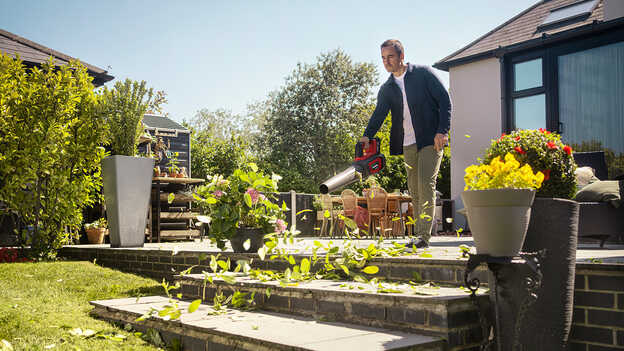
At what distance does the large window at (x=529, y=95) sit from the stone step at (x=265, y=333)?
26.0ft

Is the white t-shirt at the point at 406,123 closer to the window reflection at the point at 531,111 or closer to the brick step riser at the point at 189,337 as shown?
the brick step riser at the point at 189,337

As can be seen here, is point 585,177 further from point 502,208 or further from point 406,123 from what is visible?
point 502,208

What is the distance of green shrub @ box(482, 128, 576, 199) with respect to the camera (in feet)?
8.80

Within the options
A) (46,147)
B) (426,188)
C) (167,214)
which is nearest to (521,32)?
(167,214)

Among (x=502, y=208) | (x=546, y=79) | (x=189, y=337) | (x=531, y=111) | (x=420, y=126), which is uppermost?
(x=546, y=79)

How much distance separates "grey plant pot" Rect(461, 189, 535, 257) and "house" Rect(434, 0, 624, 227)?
289 inches

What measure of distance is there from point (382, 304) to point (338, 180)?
1602 mm

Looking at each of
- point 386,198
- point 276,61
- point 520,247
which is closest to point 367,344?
point 520,247

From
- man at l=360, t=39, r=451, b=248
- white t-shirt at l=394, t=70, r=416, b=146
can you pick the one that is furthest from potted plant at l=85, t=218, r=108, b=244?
white t-shirt at l=394, t=70, r=416, b=146

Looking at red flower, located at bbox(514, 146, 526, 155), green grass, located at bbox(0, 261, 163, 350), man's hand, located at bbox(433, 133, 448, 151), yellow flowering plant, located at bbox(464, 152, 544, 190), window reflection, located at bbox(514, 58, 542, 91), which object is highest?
window reflection, located at bbox(514, 58, 542, 91)

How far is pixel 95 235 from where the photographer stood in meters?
7.86

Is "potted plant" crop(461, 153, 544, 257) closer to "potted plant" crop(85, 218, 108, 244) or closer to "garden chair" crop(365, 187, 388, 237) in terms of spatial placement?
"potted plant" crop(85, 218, 108, 244)

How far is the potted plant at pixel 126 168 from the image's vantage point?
20.6ft

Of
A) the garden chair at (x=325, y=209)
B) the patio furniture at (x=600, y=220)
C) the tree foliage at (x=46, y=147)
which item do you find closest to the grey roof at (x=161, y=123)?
the garden chair at (x=325, y=209)
